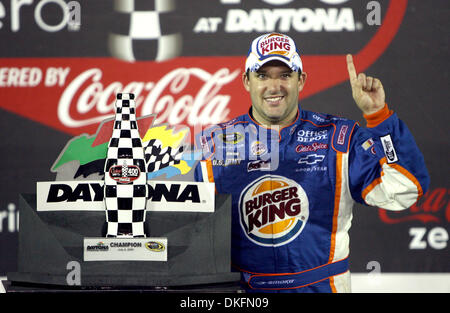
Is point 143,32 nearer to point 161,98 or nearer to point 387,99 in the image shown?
point 161,98

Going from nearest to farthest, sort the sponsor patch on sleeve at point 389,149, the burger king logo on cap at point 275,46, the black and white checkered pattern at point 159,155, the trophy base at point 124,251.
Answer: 1. the trophy base at point 124,251
2. the black and white checkered pattern at point 159,155
3. the sponsor patch on sleeve at point 389,149
4. the burger king logo on cap at point 275,46

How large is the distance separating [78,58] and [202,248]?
6.34 feet

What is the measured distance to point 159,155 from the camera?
1745 mm

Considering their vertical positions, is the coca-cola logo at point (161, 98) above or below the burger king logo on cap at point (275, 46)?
above

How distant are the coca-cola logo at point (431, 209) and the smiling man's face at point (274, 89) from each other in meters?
1.30

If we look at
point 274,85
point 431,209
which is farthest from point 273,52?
point 431,209

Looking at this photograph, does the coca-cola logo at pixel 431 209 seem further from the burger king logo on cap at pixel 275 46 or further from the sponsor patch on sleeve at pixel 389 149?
the burger king logo on cap at pixel 275 46

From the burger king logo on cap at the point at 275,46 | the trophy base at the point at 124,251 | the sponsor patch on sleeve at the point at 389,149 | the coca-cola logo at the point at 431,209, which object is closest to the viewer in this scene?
the trophy base at the point at 124,251

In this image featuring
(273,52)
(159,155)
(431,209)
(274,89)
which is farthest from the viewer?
(431,209)

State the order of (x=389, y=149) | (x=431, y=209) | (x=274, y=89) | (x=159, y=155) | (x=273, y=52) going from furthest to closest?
(x=431, y=209), (x=274, y=89), (x=273, y=52), (x=389, y=149), (x=159, y=155)

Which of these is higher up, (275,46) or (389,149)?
(275,46)

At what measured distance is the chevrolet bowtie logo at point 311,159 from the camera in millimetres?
2086

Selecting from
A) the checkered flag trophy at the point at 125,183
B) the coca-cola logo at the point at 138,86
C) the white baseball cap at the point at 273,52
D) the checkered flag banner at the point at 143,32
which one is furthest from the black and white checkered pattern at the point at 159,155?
the checkered flag banner at the point at 143,32

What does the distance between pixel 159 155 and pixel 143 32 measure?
155 centimetres
